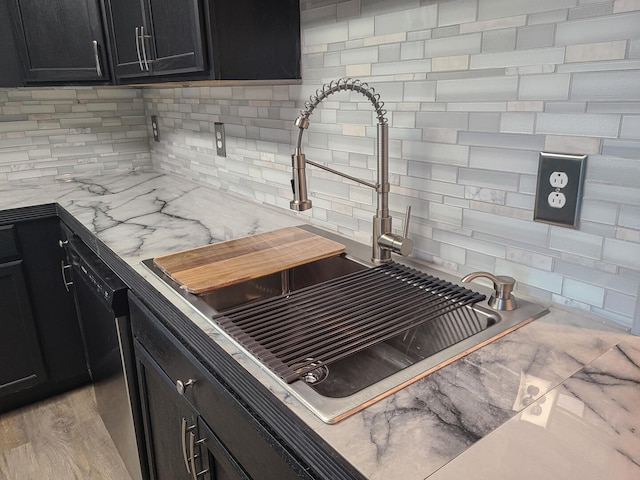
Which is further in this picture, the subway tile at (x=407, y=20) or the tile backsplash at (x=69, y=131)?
the tile backsplash at (x=69, y=131)

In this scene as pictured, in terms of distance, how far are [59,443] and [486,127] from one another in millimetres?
1862

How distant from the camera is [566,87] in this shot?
85cm

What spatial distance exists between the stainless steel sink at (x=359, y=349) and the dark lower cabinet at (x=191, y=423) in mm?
85

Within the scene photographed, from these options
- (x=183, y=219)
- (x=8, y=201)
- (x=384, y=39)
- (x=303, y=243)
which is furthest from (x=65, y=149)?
(x=384, y=39)

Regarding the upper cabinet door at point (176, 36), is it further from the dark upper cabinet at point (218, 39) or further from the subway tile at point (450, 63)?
the subway tile at point (450, 63)

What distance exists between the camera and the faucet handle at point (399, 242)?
1123mm

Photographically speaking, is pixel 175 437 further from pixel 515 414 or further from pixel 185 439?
pixel 515 414

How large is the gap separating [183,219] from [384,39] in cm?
88

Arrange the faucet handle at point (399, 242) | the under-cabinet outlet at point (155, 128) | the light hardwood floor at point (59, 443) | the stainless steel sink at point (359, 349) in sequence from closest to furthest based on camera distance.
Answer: the stainless steel sink at point (359, 349) < the faucet handle at point (399, 242) < the light hardwood floor at point (59, 443) < the under-cabinet outlet at point (155, 128)

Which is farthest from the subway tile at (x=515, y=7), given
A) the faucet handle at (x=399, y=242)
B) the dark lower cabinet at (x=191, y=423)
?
the dark lower cabinet at (x=191, y=423)

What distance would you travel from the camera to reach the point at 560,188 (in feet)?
2.90

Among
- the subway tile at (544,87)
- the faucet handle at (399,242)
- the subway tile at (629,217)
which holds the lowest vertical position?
the faucet handle at (399,242)

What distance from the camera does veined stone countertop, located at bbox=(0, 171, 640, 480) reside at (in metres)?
0.55

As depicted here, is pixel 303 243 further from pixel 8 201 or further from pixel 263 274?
pixel 8 201
